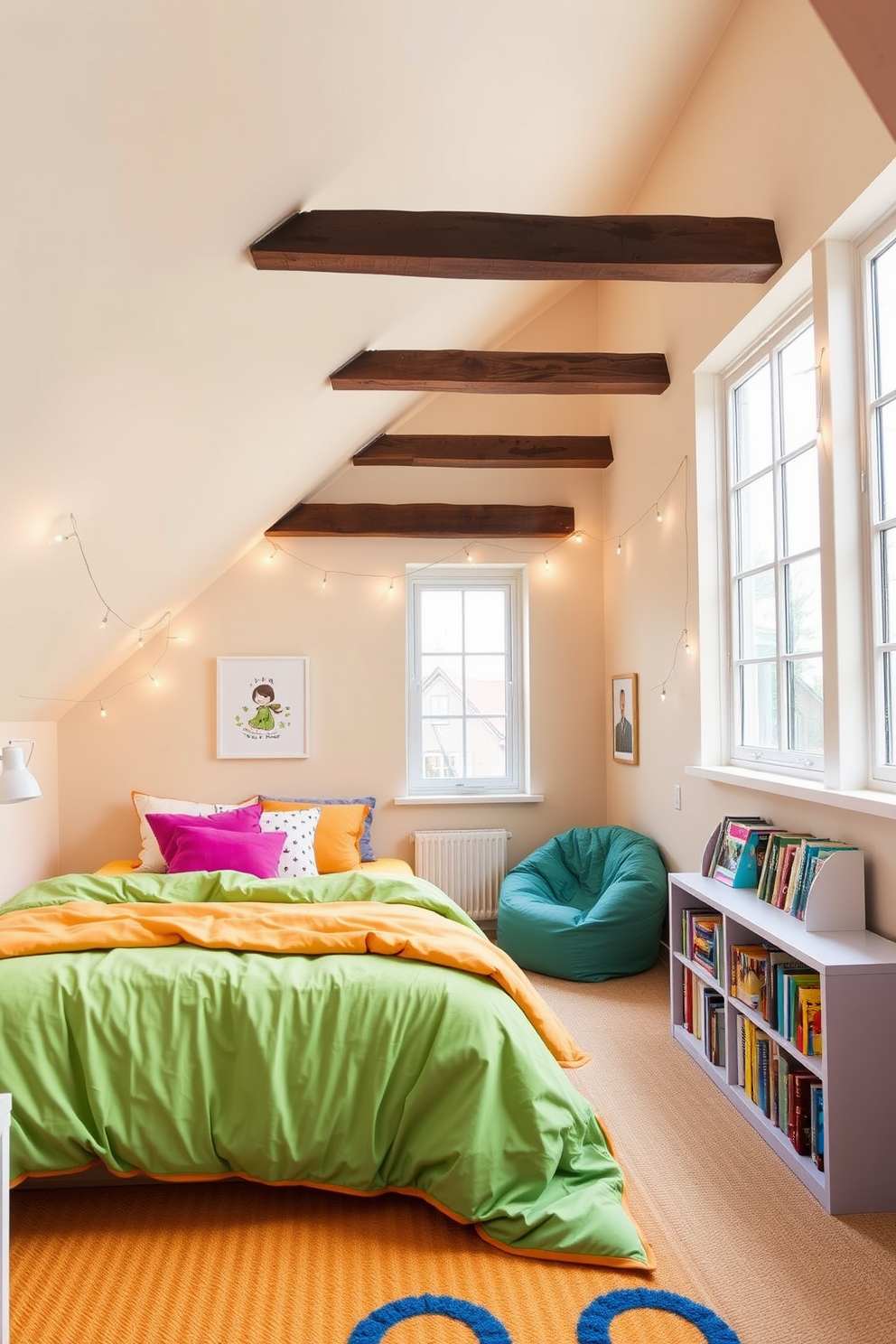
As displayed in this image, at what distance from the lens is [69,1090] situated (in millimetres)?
2207

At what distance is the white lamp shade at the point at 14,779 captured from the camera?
222cm

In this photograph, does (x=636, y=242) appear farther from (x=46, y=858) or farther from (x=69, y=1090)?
(x=46, y=858)

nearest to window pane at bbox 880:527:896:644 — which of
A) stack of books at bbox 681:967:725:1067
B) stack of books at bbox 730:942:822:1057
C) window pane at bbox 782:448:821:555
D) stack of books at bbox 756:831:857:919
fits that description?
window pane at bbox 782:448:821:555

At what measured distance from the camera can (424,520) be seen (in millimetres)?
4875

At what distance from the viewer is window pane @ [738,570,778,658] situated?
10.6 ft

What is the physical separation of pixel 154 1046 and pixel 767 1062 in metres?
1.62

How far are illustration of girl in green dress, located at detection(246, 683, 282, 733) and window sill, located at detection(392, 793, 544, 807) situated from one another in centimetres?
76

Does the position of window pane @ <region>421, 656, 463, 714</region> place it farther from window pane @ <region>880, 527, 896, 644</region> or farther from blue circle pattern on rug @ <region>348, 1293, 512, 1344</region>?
blue circle pattern on rug @ <region>348, 1293, 512, 1344</region>

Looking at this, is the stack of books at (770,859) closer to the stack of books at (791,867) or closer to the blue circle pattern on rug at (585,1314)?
the stack of books at (791,867)

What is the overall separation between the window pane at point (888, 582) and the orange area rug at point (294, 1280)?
1605mm

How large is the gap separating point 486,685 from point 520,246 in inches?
111

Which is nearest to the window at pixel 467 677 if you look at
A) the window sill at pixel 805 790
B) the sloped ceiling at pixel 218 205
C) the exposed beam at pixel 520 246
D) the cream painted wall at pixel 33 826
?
the sloped ceiling at pixel 218 205

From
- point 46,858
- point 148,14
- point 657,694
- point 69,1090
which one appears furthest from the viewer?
point 46,858

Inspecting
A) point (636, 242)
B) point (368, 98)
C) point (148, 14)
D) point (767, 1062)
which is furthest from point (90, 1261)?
point (636, 242)
